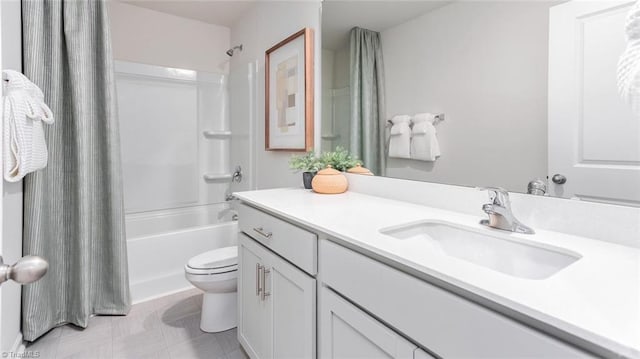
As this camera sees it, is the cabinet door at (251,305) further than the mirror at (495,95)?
Yes

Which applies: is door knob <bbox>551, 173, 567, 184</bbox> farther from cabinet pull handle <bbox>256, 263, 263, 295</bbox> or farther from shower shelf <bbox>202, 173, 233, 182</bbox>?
shower shelf <bbox>202, 173, 233, 182</bbox>

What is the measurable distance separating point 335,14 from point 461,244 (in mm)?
1412

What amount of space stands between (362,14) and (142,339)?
83.0 inches

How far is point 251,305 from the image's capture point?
4.80 feet

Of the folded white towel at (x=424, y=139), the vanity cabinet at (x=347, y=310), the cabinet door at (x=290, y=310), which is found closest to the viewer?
the vanity cabinet at (x=347, y=310)

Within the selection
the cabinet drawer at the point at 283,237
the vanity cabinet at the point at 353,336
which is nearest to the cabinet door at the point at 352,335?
the vanity cabinet at the point at 353,336

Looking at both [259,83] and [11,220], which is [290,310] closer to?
[11,220]

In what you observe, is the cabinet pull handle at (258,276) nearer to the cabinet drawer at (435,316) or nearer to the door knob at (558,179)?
the cabinet drawer at (435,316)

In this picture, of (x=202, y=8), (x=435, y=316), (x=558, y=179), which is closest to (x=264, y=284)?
(x=435, y=316)

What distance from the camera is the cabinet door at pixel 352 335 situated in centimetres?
75

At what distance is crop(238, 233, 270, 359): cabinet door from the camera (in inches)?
53.4

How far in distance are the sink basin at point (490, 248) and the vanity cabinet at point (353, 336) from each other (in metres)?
0.22

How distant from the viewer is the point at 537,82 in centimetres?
97

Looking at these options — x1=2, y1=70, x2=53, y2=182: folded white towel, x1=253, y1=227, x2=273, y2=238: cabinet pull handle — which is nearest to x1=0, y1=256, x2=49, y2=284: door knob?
x1=253, y1=227, x2=273, y2=238: cabinet pull handle
